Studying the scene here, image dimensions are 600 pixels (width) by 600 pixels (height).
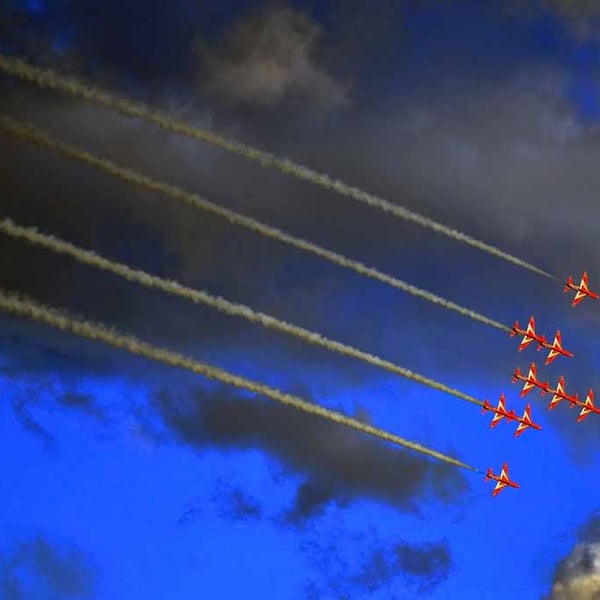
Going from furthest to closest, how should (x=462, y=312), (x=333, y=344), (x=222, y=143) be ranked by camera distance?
1. (x=462, y=312)
2. (x=333, y=344)
3. (x=222, y=143)

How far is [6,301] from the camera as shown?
6538 cm

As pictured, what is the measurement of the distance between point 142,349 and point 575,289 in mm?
61070

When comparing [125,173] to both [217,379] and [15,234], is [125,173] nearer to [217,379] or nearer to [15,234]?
[15,234]

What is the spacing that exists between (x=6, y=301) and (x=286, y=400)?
26646mm

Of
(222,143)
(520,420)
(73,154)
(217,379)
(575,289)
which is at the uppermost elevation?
(575,289)

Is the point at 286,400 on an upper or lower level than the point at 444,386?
lower

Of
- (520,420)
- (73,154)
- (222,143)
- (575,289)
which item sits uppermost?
(575,289)

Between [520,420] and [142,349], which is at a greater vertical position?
[520,420]

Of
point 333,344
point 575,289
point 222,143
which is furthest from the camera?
point 575,289

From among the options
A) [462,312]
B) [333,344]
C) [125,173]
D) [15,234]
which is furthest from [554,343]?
[15,234]

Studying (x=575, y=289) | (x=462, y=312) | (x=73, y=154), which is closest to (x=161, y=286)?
(x=73, y=154)

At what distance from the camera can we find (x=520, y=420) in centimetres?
12394

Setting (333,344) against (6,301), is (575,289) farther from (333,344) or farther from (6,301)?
(6,301)

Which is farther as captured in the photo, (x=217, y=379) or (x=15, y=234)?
(x=217, y=379)
